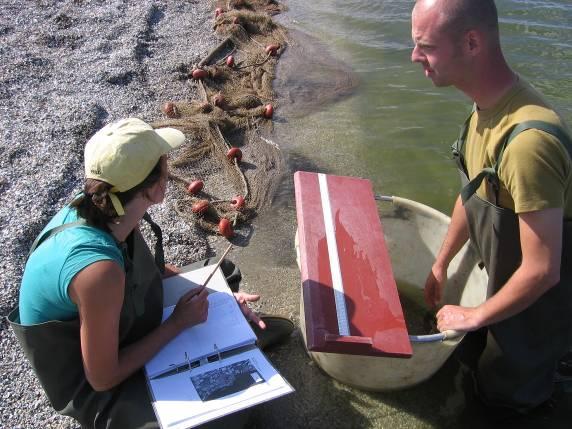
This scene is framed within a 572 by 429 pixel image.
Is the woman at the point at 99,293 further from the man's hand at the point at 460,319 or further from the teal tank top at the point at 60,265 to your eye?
the man's hand at the point at 460,319

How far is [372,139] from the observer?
18.8 feet

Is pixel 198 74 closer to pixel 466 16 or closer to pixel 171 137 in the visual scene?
pixel 171 137

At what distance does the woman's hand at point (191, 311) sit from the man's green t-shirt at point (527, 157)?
1.55 m

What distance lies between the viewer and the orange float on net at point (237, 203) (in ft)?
14.6

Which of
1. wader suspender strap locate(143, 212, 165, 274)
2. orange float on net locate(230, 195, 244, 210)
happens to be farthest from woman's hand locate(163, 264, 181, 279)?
orange float on net locate(230, 195, 244, 210)

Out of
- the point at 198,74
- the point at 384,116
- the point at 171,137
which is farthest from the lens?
the point at 198,74

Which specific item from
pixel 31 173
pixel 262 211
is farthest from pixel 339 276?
pixel 31 173

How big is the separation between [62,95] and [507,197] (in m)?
5.03

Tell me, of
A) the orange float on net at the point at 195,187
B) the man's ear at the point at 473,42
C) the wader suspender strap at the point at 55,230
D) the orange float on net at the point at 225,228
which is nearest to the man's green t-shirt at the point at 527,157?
the man's ear at the point at 473,42

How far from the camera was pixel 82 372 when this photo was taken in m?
2.38

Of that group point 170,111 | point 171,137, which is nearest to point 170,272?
point 171,137

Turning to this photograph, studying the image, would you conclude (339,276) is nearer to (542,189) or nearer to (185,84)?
(542,189)

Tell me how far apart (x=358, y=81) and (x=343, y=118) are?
3.59 feet

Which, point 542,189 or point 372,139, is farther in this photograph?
point 372,139
